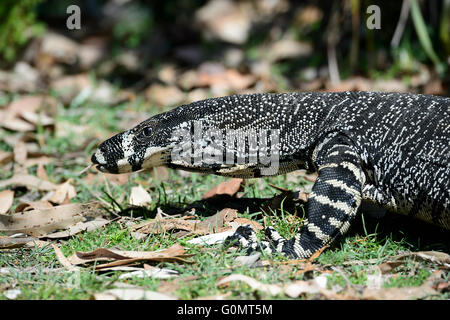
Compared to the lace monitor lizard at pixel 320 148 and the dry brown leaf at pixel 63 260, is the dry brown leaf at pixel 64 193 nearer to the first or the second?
the lace monitor lizard at pixel 320 148

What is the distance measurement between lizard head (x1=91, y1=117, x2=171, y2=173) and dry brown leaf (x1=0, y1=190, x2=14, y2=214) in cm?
129

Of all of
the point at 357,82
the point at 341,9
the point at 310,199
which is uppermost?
the point at 341,9

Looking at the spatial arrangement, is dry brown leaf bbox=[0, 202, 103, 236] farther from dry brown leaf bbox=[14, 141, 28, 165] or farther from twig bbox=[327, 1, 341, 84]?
twig bbox=[327, 1, 341, 84]

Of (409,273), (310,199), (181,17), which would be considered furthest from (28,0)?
(409,273)

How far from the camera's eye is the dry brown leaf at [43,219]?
502 cm

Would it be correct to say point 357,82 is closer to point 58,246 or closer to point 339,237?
point 339,237

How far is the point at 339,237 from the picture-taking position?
431cm

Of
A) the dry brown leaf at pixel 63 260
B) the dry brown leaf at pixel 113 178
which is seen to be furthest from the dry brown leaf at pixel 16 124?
the dry brown leaf at pixel 63 260

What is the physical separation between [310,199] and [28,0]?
7.01m

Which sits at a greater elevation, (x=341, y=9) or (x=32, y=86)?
(x=341, y=9)

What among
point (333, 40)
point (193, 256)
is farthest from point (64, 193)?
point (333, 40)

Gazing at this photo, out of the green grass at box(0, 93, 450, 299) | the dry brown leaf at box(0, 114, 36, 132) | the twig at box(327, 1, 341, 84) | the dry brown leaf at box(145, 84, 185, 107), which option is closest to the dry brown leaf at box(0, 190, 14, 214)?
the green grass at box(0, 93, 450, 299)

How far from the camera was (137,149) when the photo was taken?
4883 millimetres
